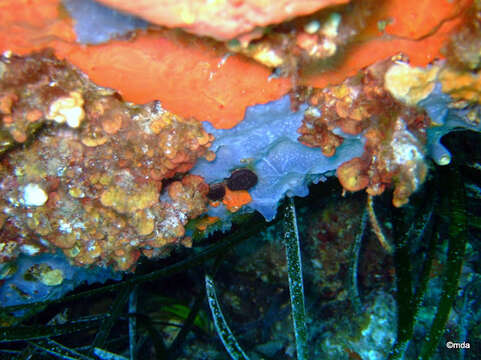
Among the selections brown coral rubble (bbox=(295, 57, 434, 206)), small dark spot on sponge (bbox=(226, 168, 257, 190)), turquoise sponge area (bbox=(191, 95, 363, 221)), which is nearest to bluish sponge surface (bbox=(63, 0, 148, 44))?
turquoise sponge area (bbox=(191, 95, 363, 221))

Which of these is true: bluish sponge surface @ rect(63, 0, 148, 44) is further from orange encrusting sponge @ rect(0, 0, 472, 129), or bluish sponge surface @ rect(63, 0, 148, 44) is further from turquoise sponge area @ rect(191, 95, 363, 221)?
turquoise sponge area @ rect(191, 95, 363, 221)

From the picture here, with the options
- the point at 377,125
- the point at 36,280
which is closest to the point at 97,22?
the point at 377,125

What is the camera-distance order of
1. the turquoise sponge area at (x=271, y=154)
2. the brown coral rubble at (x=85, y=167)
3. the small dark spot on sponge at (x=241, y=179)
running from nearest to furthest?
1. the brown coral rubble at (x=85, y=167)
2. the turquoise sponge area at (x=271, y=154)
3. the small dark spot on sponge at (x=241, y=179)

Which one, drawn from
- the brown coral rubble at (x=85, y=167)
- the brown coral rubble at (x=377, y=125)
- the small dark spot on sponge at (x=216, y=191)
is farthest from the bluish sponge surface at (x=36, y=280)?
the brown coral rubble at (x=377, y=125)

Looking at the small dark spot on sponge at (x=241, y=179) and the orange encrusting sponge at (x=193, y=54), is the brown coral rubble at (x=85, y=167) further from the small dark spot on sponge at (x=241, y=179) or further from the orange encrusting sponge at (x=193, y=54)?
the small dark spot on sponge at (x=241, y=179)

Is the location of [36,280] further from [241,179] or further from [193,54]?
[193,54]
